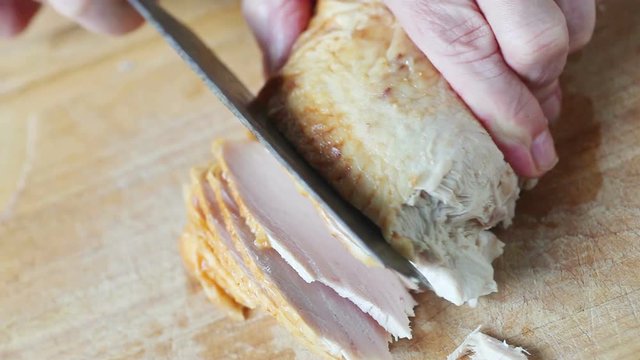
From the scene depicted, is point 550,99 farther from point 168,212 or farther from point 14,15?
point 14,15

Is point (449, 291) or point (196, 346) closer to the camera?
point (449, 291)

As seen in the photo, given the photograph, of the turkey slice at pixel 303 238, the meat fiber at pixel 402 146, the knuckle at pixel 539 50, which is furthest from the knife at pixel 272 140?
the knuckle at pixel 539 50

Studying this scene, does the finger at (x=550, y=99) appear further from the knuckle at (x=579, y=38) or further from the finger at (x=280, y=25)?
the finger at (x=280, y=25)

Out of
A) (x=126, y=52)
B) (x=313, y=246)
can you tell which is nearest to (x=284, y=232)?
(x=313, y=246)

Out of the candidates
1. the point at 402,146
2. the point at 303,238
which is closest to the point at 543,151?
the point at 402,146

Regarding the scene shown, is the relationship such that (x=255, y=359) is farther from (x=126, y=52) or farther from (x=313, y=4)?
(x=126, y=52)

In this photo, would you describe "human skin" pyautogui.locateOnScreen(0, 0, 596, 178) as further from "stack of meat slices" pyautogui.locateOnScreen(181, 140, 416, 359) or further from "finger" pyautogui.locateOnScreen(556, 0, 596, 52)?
"stack of meat slices" pyautogui.locateOnScreen(181, 140, 416, 359)

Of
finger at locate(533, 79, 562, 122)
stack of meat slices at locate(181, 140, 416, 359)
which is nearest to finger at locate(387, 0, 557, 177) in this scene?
finger at locate(533, 79, 562, 122)
